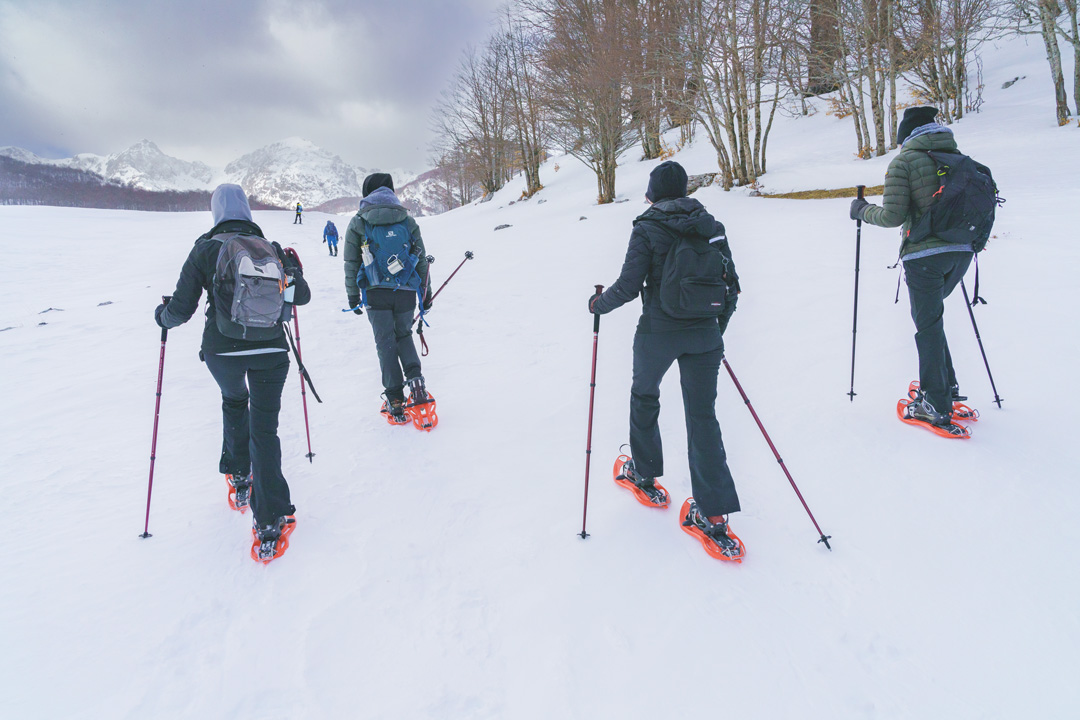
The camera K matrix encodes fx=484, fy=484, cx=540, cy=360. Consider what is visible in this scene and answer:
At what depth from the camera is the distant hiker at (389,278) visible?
13.9 feet

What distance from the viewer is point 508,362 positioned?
6203mm

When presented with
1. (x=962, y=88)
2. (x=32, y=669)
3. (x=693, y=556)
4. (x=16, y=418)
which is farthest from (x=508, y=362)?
(x=962, y=88)

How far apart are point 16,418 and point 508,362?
507cm

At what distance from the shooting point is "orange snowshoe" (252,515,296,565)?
290cm

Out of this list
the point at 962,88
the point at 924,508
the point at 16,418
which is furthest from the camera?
the point at 962,88

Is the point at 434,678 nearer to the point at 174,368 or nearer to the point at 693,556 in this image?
the point at 693,556

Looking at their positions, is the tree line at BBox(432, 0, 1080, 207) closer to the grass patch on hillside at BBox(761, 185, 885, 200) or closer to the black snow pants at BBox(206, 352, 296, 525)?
the grass patch on hillside at BBox(761, 185, 885, 200)

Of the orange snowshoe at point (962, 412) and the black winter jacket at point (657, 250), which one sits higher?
the black winter jacket at point (657, 250)

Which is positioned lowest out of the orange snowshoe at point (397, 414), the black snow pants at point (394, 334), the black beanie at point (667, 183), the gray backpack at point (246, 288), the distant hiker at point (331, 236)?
the orange snowshoe at point (397, 414)

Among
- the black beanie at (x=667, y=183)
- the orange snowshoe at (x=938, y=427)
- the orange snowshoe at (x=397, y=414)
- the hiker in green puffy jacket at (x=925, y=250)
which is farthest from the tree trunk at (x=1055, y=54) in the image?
the orange snowshoe at (x=397, y=414)

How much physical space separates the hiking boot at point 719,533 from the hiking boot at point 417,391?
105 inches

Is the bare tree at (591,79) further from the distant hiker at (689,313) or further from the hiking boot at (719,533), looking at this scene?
the hiking boot at (719,533)

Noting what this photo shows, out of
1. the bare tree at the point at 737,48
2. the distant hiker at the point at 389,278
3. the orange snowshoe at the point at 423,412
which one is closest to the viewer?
the distant hiker at the point at 389,278

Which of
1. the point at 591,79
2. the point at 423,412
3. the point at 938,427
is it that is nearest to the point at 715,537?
the point at 938,427
